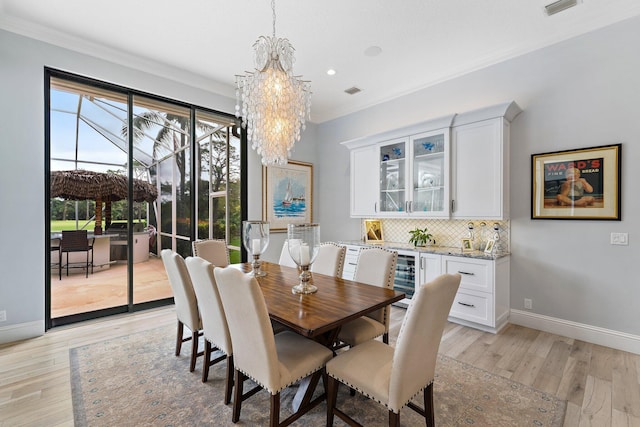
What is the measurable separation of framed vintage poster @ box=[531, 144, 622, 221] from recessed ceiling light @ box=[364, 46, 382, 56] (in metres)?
2.08

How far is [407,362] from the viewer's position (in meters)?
1.37

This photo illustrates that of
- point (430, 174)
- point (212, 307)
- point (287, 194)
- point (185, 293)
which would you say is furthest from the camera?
point (287, 194)

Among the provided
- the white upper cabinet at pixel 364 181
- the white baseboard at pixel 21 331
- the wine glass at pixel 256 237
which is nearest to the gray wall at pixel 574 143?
the white upper cabinet at pixel 364 181

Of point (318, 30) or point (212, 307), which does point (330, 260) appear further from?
point (318, 30)

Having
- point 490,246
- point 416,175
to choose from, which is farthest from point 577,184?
point 416,175

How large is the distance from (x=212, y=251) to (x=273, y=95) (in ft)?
5.81

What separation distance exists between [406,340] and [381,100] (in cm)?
405

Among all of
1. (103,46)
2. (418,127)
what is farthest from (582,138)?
(103,46)

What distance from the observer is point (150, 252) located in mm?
4070

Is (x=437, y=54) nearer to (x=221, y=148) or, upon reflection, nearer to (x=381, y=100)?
(x=381, y=100)

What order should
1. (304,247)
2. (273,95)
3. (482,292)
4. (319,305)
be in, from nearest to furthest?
(319,305) < (304,247) < (273,95) < (482,292)

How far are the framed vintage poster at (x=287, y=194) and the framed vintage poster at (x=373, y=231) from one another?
1.33m

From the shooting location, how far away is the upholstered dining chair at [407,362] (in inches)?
52.9

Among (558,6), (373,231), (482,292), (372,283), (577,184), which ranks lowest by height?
(482,292)
